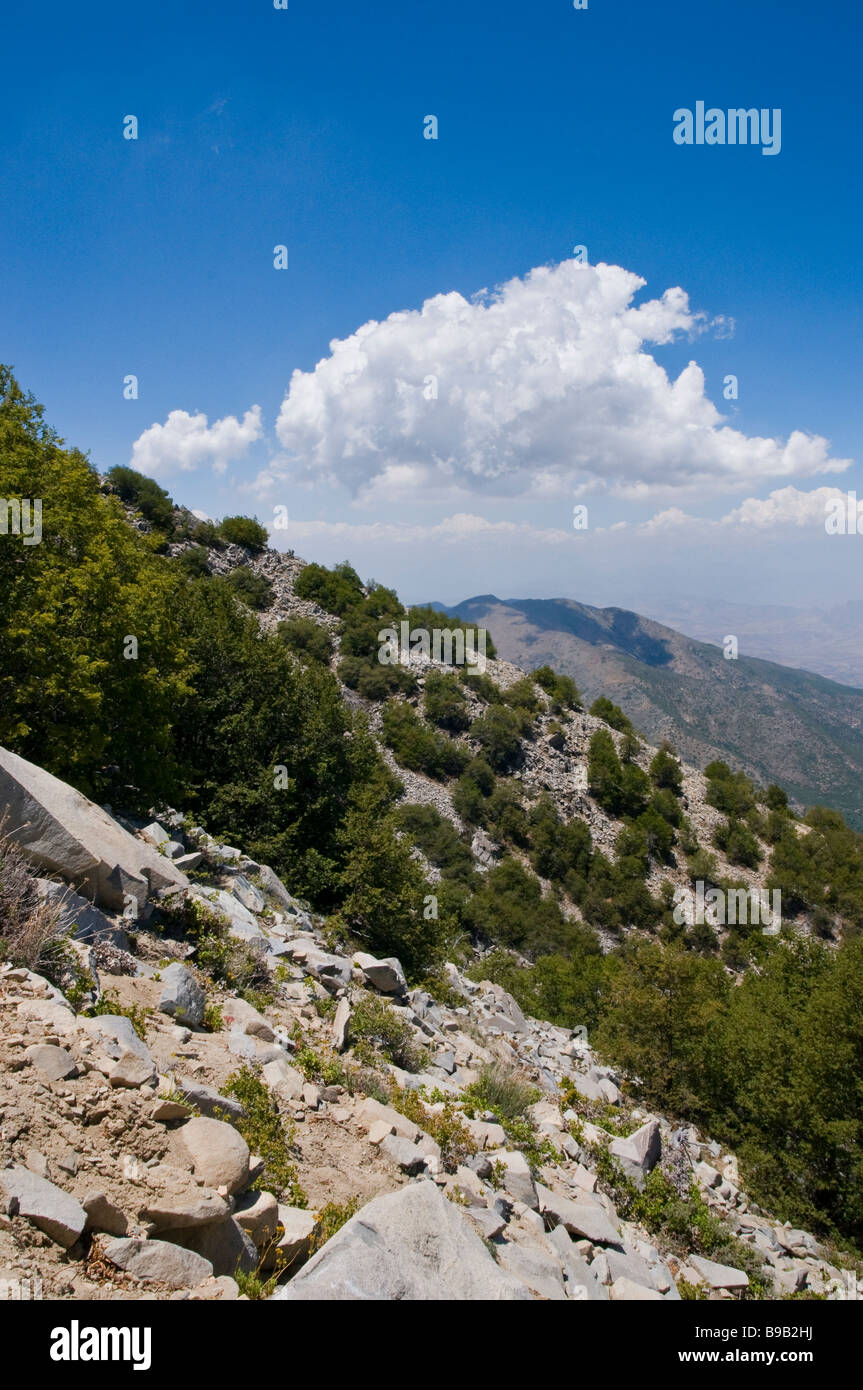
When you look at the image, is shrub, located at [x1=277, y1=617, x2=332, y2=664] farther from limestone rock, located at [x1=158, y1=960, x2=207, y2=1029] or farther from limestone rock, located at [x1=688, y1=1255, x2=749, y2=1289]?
limestone rock, located at [x1=688, y1=1255, x2=749, y2=1289]

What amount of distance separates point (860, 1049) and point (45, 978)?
21675mm

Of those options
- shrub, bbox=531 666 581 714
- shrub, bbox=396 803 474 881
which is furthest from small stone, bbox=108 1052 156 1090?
shrub, bbox=531 666 581 714

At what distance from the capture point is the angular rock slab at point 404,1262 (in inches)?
154

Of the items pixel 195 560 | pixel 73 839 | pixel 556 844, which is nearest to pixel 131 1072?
pixel 73 839

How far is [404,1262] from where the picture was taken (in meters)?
4.28

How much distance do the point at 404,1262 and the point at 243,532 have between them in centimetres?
6880

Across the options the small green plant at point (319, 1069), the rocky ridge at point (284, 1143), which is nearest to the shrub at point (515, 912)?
the rocky ridge at point (284, 1143)

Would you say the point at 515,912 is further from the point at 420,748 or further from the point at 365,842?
the point at 365,842

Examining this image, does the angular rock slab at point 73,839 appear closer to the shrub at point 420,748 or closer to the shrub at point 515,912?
the shrub at point 515,912

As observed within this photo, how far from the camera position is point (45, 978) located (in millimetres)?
6797

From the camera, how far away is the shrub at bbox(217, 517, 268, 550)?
66562 mm

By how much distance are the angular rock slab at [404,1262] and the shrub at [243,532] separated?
221 ft
